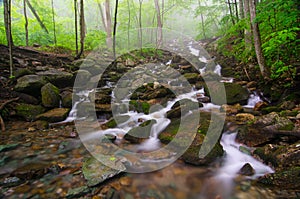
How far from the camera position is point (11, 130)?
493 centimetres

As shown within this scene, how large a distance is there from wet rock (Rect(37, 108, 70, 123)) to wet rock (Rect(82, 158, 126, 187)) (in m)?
2.83

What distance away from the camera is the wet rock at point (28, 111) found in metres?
5.59

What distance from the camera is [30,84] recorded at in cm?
604

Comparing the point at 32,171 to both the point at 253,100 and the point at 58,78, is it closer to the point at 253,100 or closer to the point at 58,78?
the point at 58,78

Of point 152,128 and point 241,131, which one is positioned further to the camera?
point 152,128

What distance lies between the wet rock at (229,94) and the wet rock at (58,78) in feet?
19.5

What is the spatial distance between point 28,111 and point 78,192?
422 cm

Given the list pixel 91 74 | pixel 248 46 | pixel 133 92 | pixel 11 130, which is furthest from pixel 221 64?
pixel 11 130

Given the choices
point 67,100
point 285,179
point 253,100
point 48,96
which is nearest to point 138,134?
point 285,179

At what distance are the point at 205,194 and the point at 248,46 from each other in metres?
6.78

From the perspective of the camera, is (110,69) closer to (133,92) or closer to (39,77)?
(133,92)

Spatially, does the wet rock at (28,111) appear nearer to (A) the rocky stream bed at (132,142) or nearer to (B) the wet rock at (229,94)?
(A) the rocky stream bed at (132,142)

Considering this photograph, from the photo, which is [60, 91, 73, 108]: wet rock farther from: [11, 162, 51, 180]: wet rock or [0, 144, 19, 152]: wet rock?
[11, 162, 51, 180]: wet rock

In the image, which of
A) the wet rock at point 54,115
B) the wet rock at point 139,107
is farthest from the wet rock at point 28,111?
the wet rock at point 139,107
